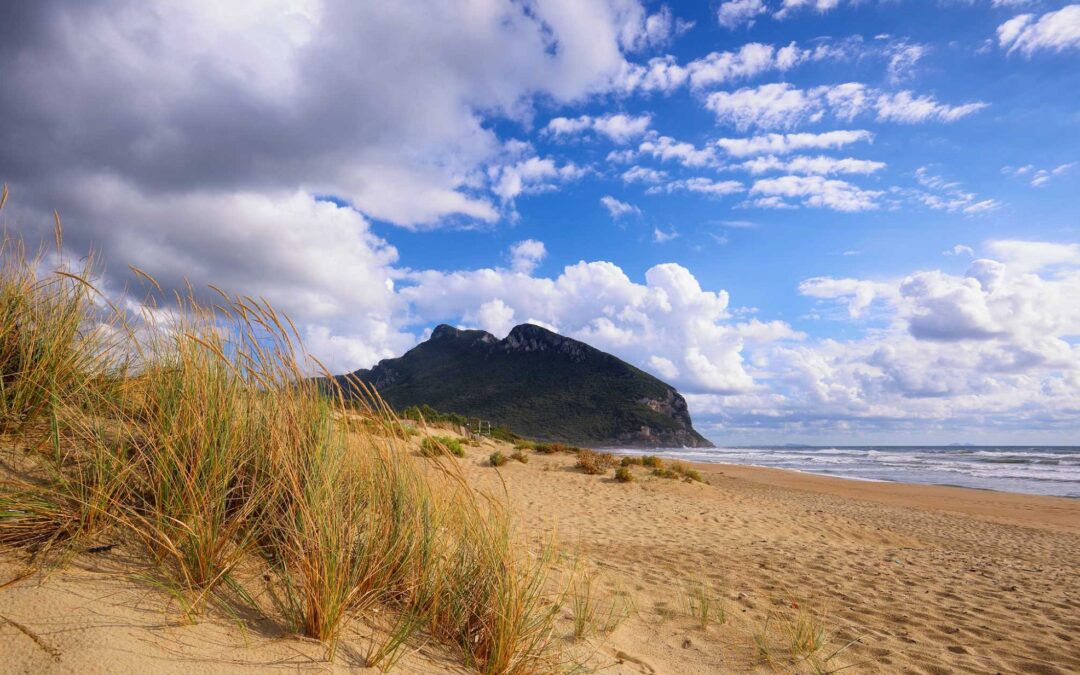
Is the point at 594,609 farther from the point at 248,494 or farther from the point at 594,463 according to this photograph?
the point at 594,463

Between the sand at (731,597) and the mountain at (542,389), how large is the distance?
48419 mm

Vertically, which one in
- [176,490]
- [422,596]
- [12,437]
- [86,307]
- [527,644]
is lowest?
[527,644]

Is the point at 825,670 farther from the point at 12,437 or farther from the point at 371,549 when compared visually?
the point at 12,437

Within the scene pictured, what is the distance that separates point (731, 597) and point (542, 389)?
7108 centimetres

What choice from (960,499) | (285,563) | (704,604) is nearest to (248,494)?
(285,563)

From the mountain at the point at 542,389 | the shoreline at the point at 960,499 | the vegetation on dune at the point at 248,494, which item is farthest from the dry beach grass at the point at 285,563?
the mountain at the point at 542,389

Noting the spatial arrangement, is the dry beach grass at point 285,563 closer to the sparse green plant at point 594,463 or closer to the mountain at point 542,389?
the sparse green plant at point 594,463

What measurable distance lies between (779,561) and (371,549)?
6.54m

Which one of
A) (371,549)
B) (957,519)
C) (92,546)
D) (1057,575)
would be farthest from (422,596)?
(957,519)

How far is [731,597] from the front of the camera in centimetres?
570

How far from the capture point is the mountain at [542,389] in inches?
2675

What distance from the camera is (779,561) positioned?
772cm

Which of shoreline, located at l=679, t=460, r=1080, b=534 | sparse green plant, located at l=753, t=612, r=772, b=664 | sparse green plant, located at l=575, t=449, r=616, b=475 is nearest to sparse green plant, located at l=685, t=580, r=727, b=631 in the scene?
sparse green plant, located at l=753, t=612, r=772, b=664

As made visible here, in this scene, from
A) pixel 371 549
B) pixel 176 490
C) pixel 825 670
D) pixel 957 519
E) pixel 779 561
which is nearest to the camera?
pixel 176 490
